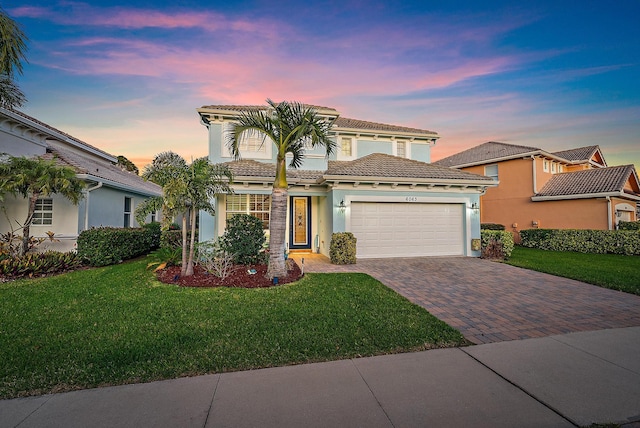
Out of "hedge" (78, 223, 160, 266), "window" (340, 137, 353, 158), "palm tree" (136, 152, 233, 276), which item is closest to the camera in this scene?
"palm tree" (136, 152, 233, 276)

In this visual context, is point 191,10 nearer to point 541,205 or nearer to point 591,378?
point 591,378

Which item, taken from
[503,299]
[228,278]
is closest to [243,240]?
[228,278]

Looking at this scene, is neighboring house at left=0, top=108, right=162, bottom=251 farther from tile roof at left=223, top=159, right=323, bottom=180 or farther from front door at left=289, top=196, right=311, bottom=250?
front door at left=289, top=196, right=311, bottom=250

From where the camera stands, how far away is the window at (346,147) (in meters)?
14.2

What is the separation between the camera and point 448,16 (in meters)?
9.35

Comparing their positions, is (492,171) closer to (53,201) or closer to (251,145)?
(251,145)

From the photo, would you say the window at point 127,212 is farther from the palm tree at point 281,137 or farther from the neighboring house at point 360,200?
the palm tree at point 281,137

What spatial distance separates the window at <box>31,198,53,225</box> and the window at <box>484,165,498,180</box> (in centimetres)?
2391

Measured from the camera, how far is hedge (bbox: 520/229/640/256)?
42.2 ft

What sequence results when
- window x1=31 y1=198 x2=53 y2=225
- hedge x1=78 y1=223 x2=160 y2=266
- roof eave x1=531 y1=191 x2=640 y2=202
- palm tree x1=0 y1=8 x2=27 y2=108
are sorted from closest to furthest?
palm tree x1=0 y1=8 x2=27 y2=108 → hedge x1=78 y1=223 x2=160 y2=266 → window x1=31 y1=198 x2=53 y2=225 → roof eave x1=531 y1=191 x2=640 y2=202

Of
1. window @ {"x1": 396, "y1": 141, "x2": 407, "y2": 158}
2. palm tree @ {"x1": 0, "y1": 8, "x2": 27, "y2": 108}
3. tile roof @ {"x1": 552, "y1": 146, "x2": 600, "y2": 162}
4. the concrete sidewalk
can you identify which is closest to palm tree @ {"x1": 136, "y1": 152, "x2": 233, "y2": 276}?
palm tree @ {"x1": 0, "y1": 8, "x2": 27, "y2": 108}

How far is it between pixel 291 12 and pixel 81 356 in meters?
10.2

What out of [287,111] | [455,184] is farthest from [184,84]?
[455,184]

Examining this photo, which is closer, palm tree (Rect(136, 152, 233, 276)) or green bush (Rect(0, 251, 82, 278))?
palm tree (Rect(136, 152, 233, 276))
